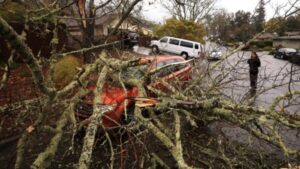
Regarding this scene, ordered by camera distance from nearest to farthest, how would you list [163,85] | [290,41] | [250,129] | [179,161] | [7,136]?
1. [179,161]
2. [250,129]
3. [163,85]
4. [7,136]
5. [290,41]

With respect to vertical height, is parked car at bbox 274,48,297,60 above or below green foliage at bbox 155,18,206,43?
below

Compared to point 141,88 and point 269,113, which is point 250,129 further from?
point 141,88

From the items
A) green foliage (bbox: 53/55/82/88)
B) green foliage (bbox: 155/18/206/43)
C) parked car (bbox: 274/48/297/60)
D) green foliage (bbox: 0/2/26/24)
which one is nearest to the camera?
green foliage (bbox: 0/2/26/24)

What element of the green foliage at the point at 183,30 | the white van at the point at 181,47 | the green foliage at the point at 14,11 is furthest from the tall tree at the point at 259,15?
the green foliage at the point at 183,30

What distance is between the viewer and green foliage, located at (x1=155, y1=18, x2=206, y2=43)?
34969mm

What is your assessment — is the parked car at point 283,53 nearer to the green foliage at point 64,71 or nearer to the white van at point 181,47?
the white van at point 181,47

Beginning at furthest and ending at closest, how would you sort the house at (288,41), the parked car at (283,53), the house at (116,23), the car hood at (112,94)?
the house at (288,41)
the parked car at (283,53)
the house at (116,23)
the car hood at (112,94)

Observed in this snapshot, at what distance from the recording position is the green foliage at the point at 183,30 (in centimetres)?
3497

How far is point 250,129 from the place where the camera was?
17.1ft

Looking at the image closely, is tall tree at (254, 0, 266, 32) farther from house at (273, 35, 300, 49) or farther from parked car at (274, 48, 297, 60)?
house at (273, 35, 300, 49)

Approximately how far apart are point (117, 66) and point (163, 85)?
1139 millimetres

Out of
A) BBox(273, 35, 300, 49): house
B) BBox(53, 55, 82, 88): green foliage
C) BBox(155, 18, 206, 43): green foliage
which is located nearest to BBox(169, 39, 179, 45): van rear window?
BBox(155, 18, 206, 43): green foliage

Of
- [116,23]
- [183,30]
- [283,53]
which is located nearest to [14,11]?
[116,23]

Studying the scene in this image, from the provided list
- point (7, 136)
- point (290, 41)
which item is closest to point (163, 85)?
point (7, 136)
